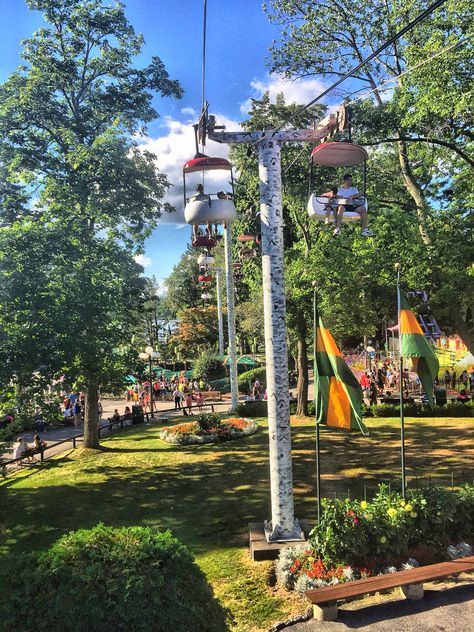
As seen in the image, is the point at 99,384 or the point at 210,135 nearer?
the point at 210,135

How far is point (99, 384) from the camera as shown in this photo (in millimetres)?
14781

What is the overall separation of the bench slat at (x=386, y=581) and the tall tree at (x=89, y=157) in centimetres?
886

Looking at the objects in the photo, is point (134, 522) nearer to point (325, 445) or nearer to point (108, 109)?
point (325, 445)

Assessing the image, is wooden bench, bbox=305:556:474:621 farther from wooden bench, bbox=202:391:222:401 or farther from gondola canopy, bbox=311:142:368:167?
wooden bench, bbox=202:391:222:401

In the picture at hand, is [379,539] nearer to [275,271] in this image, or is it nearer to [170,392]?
[275,271]

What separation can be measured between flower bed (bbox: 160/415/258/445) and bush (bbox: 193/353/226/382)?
19.0 m

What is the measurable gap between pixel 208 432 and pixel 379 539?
10848 mm

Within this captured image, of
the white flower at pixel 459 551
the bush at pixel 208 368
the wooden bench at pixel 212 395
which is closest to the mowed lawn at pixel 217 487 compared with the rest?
the white flower at pixel 459 551

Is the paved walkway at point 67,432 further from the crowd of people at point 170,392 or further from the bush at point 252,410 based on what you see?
the bush at point 252,410

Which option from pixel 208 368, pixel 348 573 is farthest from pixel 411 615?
pixel 208 368

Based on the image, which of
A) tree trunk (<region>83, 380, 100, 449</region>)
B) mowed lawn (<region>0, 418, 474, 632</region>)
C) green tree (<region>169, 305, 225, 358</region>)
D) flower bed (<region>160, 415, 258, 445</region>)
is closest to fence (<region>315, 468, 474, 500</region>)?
mowed lawn (<region>0, 418, 474, 632</region>)

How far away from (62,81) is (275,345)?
12508 mm

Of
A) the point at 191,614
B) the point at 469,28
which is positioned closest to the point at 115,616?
the point at 191,614

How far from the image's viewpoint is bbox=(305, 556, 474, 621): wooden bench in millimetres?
5406
